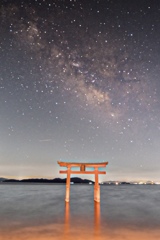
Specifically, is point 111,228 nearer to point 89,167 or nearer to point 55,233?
point 55,233

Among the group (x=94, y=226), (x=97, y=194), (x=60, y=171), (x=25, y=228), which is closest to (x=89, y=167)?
(x=60, y=171)

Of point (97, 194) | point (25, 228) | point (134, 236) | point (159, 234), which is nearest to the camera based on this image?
point (134, 236)

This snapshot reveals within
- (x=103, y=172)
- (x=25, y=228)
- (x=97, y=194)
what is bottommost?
(x=25, y=228)

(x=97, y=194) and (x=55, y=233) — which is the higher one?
(x=97, y=194)

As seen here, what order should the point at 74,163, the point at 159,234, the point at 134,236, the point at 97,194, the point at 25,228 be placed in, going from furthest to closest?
1. the point at 97,194
2. the point at 74,163
3. the point at 25,228
4. the point at 159,234
5. the point at 134,236

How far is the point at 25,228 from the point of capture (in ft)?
36.2

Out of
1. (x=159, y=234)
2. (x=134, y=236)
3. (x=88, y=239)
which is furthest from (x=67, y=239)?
(x=159, y=234)

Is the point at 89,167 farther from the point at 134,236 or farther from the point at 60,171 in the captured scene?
the point at 134,236

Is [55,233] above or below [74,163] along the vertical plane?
below

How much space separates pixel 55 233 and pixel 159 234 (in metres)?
5.10

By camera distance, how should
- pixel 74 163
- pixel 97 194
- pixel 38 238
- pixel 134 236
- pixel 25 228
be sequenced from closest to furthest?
pixel 38 238 < pixel 134 236 < pixel 25 228 < pixel 74 163 < pixel 97 194

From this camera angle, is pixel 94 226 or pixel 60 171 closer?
pixel 94 226

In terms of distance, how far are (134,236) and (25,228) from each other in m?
5.57

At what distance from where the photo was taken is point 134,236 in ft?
30.9
